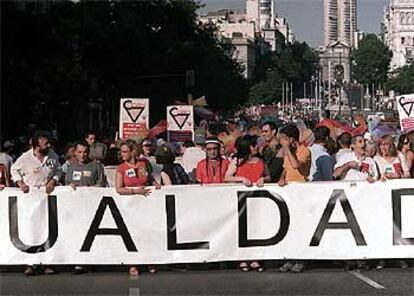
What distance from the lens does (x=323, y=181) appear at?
517 inches

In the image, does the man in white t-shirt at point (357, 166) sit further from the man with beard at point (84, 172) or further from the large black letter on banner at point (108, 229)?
the man with beard at point (84, 172)

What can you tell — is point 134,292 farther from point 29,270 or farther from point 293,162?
point 293,162

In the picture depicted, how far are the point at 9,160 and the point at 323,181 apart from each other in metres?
4.37

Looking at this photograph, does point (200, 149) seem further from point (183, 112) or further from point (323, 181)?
point (183, 112)

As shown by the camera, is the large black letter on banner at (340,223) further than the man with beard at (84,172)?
No

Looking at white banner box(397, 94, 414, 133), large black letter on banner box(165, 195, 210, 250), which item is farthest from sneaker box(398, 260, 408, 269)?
white banner box(397, 94, 414, 133)

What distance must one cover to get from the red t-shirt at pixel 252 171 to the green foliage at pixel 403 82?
133915 mm

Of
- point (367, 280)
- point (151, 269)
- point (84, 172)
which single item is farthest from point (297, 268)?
point (84, 172)

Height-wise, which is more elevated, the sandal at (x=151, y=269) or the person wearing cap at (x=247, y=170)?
the person wearing cap at (x=247, y=170)

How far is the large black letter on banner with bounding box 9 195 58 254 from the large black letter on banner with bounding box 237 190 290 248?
2.14 meters

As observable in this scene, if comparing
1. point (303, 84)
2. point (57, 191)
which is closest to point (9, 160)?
point (57, 191)

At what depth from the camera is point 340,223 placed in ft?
41.7

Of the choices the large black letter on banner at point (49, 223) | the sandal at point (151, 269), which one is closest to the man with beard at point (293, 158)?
the sandal at point (151, 269)

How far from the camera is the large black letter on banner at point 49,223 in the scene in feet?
41.0
